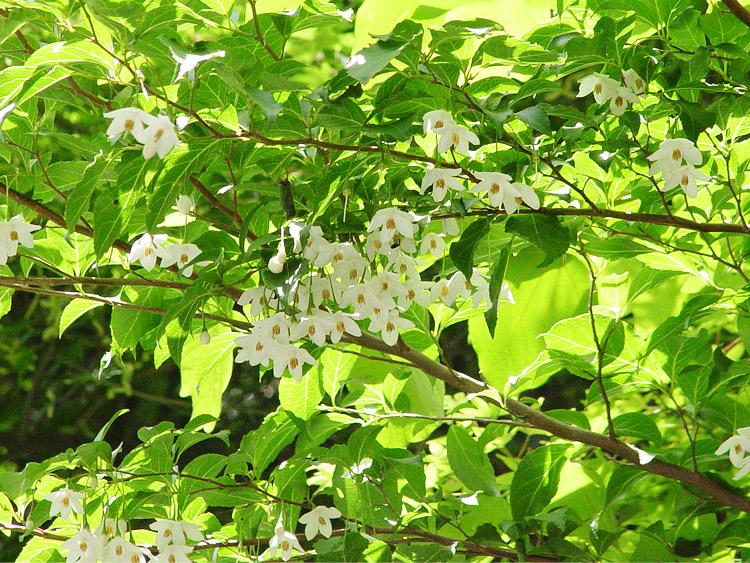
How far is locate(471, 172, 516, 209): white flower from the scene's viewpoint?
66 centimetres

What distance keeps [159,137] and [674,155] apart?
39 centimetres

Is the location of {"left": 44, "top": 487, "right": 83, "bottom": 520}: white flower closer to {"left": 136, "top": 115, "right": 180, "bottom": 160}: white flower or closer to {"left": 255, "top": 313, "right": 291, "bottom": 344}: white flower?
{"left": 255, "top": 313, "right": 291, "bottom": 344}: white flower

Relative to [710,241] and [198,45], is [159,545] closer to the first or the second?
[198,45]

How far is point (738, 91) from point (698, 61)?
0.21ft

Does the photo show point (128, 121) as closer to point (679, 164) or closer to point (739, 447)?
point (679, 164)

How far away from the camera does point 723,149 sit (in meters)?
0.82

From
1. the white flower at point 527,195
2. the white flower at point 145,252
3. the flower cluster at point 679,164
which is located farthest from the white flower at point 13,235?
the flower cluster at point 679,164

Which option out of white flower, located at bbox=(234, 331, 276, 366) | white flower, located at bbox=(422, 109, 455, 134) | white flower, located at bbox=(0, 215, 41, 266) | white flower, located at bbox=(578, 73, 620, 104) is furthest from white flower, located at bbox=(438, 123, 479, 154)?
white flower, located at bbox=(0, 215, 41, 266)

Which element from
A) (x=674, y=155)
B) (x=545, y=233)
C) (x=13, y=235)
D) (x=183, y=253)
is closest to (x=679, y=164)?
(x=674, y=155)

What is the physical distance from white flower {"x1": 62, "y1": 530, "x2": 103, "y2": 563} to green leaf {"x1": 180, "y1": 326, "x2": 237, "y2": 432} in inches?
7.6

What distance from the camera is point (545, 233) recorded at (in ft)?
2.30

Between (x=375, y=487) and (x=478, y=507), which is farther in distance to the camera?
(x=478, y=507)

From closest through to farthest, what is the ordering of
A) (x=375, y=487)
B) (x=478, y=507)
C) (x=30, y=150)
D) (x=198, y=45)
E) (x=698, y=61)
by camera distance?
(x=198, y=45), (x=698, y=61), (x=30, y=150), (x=375, y=487), (x=478, y=507)

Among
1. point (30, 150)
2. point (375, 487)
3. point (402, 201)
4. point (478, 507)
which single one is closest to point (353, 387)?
point (375, 487)
